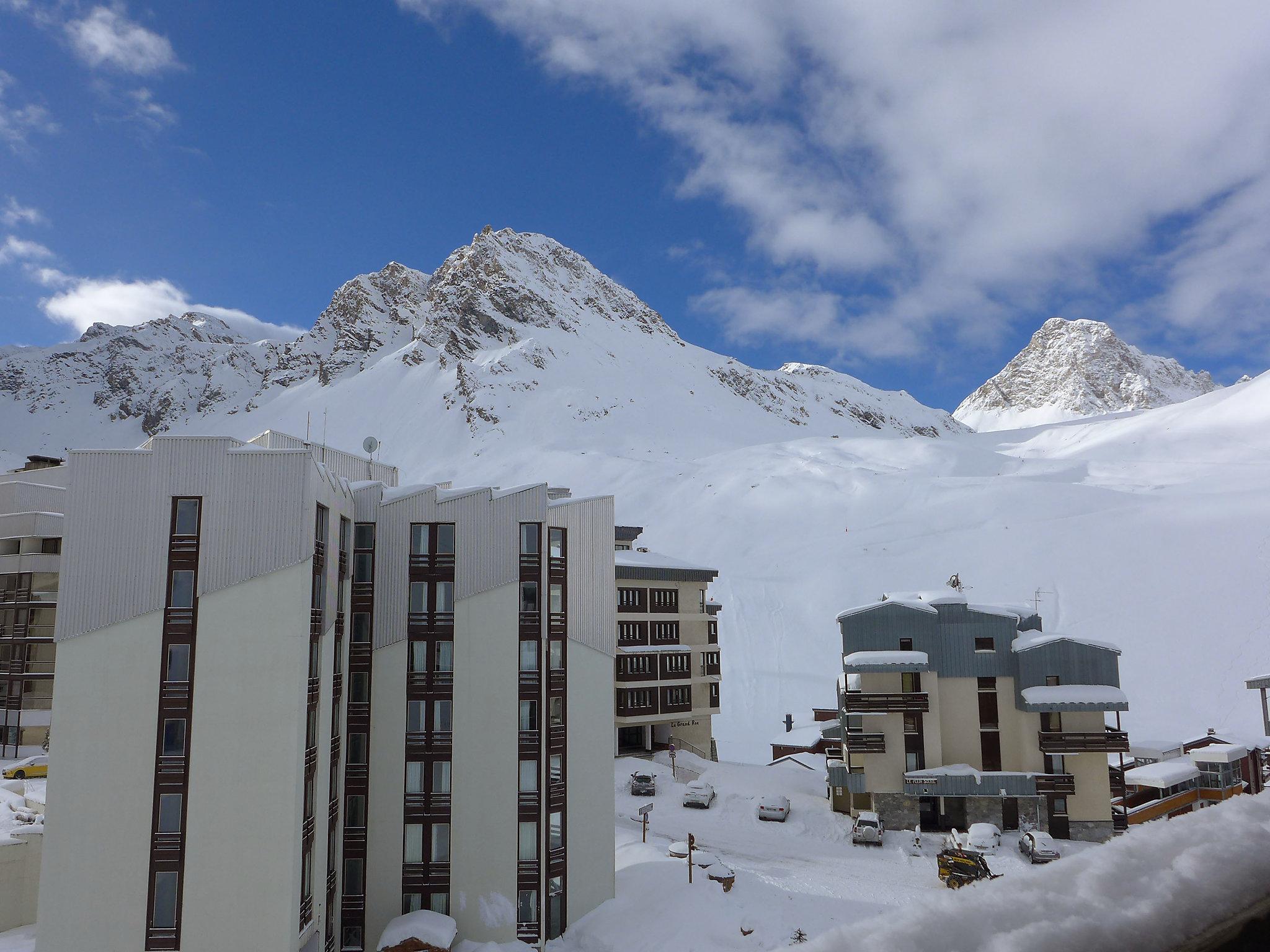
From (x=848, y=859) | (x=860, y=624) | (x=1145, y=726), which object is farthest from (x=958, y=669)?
(x=1145, y=726)

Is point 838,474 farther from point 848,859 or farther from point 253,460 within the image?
point 253,460

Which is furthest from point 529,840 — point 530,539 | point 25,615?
point 25,615

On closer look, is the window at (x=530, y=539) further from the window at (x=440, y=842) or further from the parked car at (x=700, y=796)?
the parked car at (x=700, y=796)

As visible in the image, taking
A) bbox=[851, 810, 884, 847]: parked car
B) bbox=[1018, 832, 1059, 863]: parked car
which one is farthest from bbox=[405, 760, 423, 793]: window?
bbox=[1018, 832, 1059, 863]: parked car

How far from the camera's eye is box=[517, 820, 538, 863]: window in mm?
30344

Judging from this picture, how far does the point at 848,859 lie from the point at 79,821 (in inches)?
1168

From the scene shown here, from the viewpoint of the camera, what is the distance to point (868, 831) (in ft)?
133

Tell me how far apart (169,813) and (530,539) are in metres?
14.0

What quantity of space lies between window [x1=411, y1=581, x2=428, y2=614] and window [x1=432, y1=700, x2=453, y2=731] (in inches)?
129

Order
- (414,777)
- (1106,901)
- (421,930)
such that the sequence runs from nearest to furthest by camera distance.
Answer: (1106,901), (421,930), (414,777)

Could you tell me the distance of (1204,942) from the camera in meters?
2.21

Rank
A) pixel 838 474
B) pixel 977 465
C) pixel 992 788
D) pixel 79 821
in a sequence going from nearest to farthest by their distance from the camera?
pixel 79 821
pixel 992 788
pixel 838 474
pixel 977 465

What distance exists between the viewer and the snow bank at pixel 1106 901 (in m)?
1.93

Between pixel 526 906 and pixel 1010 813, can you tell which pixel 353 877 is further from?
pixel 1010 813
